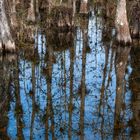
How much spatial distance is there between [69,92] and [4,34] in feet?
16.3

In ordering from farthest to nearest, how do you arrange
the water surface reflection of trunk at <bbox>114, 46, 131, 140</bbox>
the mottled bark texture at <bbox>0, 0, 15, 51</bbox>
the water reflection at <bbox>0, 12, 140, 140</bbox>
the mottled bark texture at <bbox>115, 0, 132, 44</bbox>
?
1. the mottled bark texture at <bbox>115, 0, 132, 44</bbox>
2. the mottled bark texture at <bbox>0, 0, 15, 51</bbox>
3. the water surface reflection of trunk at <bbox>114, 46, 131, 140</bbox>
4. the water reflection at <bbox>0, 12, 140, 140</bbox>

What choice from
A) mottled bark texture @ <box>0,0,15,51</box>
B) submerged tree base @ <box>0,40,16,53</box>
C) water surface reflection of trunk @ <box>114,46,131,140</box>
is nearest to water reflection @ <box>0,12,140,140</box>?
water surface reflection of trunk @ <box>114,46,131,140</box>

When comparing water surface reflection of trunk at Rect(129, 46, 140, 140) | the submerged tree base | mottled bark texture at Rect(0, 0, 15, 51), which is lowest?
water surface reflection of trunk at Rect(129, 46, 140, 140)

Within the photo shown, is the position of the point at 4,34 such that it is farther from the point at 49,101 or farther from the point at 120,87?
the point at 49,101

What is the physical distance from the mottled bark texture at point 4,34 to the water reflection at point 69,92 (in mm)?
507

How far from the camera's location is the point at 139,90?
11.6 metres

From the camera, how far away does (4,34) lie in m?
15.4

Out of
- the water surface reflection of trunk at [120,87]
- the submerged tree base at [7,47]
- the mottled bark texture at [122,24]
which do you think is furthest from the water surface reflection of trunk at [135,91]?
the submerged tree base at [7,47]

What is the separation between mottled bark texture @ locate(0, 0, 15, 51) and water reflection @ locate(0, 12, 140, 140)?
51cm

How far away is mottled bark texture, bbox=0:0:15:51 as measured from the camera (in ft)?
50.7

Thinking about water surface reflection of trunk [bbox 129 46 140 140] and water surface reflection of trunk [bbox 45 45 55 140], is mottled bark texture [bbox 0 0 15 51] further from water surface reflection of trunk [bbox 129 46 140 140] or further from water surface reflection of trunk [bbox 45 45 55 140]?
water surface reflection of trunk [bbox 129 46 140 140]

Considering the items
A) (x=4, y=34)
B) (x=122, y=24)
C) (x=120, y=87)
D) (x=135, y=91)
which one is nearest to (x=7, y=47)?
(x=4, y=34)

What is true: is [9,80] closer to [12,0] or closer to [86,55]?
[86,55]

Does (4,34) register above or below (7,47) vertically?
above
